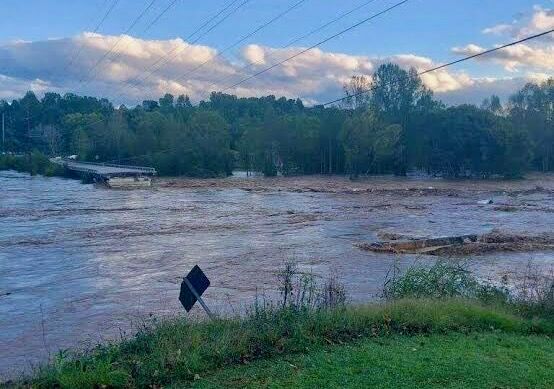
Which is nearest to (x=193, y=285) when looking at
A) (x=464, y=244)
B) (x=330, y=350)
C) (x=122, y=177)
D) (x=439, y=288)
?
(x=330, y=350)

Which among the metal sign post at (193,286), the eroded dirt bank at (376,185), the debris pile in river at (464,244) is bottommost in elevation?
the debris pile in river at (464,244)

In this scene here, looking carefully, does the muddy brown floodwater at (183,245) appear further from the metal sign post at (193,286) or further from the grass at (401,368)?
the grass at (401,368)

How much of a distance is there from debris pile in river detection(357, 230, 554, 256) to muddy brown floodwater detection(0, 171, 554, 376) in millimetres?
933

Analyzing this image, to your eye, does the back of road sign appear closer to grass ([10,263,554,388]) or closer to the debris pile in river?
grass ([10,263,554,388])

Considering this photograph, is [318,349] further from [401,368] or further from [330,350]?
[401,368]

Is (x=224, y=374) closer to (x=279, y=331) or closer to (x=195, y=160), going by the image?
(x=279, y=331)

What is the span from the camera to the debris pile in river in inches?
1099

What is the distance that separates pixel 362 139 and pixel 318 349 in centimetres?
7946

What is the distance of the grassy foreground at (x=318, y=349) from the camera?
23.8 feet

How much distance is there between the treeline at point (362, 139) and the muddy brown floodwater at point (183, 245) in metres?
21.2

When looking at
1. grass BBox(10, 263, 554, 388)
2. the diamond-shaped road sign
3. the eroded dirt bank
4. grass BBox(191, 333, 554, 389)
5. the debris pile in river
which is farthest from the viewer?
the eroded dirt bank

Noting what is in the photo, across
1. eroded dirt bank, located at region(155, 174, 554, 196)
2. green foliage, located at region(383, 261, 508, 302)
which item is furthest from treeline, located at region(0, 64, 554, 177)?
green foliage, located at region(383, 261, 508, 302)

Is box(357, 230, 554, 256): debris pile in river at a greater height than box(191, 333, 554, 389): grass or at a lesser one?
lesser

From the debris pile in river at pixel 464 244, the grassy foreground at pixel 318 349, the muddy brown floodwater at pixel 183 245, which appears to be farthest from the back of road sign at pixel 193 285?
the debris pile in river at pixel 464 244
